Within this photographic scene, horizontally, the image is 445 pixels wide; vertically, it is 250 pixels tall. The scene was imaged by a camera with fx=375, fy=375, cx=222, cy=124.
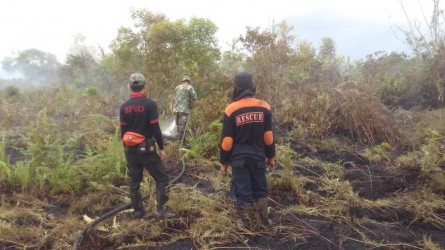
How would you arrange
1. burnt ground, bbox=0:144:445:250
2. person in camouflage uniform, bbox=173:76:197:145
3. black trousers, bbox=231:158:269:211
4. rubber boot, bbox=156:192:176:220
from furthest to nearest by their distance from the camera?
person in camouflage uniform, bbox=173:76:197:145 → rubber boot, bbox=156:192:176:220 → black trousers, bbox=231:158:269:211 → burnt ground, bbox=0:144:445:250

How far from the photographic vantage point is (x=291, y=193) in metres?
5.36

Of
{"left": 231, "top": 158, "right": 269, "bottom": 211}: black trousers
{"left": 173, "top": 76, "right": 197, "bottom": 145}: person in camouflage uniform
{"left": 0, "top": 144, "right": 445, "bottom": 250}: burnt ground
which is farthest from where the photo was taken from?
{"left": 173, "top": 76, "right": 197, "bottom": 145}: person in camouflage uniform

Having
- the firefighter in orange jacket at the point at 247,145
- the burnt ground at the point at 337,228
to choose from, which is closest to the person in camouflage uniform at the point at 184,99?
the burnt ground at the point at 337,228

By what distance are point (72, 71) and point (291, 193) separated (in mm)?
21835

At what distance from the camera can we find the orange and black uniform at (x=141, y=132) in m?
4.37

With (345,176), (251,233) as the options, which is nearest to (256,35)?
(345,176)

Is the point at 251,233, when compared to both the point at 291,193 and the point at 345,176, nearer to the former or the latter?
the point at 291,193

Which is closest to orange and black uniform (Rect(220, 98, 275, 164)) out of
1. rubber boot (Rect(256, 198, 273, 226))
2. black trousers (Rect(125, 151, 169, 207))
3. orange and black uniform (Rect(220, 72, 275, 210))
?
orange and black uniform (Rect(220, 72, 275, 210))

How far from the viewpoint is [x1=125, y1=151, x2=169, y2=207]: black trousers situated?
4.45m

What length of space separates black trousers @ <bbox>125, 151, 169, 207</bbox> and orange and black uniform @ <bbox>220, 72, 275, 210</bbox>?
83 centimetres

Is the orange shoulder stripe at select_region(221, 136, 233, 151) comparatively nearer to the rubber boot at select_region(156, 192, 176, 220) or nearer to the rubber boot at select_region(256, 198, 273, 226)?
the rubber boot at select_region(256, 198, 273, 226)

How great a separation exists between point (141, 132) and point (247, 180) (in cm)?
136

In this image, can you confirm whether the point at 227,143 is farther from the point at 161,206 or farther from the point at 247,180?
the point at 161,206

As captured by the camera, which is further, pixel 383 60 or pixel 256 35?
pixel 383 60
